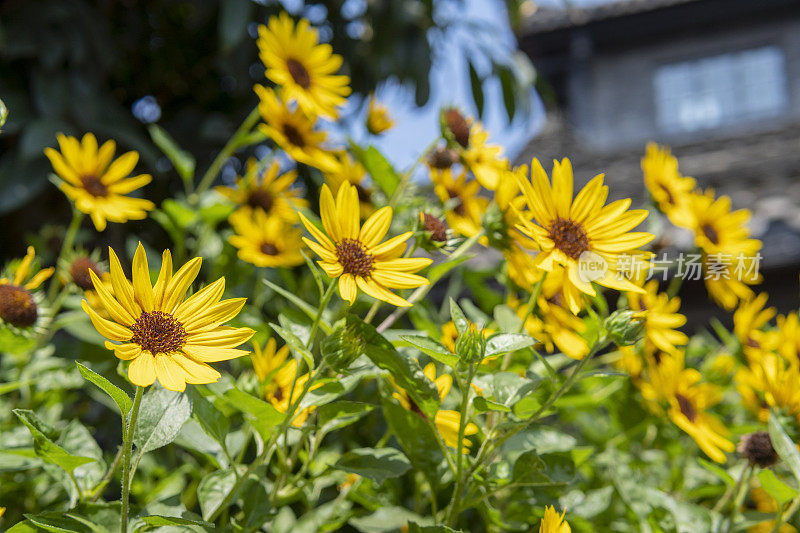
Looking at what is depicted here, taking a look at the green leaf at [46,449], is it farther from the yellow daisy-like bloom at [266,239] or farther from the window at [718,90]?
the window at [718,90]

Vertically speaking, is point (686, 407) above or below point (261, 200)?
below

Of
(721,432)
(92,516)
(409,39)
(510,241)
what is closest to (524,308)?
(510,241)

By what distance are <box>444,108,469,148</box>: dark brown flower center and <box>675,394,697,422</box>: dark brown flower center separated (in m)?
0.36

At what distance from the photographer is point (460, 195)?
696 millimetres

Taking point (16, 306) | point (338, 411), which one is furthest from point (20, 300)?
point (338, 411)

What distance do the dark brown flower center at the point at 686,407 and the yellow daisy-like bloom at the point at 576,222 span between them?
0.28 metres

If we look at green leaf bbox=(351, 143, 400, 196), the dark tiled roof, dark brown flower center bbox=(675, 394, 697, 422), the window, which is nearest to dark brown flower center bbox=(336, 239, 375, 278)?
green leaf bbox=(351, 143, 400, 196)

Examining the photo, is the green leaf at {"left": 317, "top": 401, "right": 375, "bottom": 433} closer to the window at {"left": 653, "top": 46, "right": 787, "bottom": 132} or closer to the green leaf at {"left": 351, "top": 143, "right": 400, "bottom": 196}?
the green leaf at {"left": 351, "top": 143, "right": 400, "bottom": 196}

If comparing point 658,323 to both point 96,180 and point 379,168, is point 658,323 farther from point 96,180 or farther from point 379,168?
point 96,180

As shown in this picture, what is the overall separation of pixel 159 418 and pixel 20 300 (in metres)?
0.19

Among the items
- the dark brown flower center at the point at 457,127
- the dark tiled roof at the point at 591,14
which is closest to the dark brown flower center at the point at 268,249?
the dark brown flower center at the point at 457,127

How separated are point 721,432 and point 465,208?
13.9 inches

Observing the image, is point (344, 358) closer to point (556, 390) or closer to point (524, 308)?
point (556, 390)

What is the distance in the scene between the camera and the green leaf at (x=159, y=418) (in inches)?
15.3
